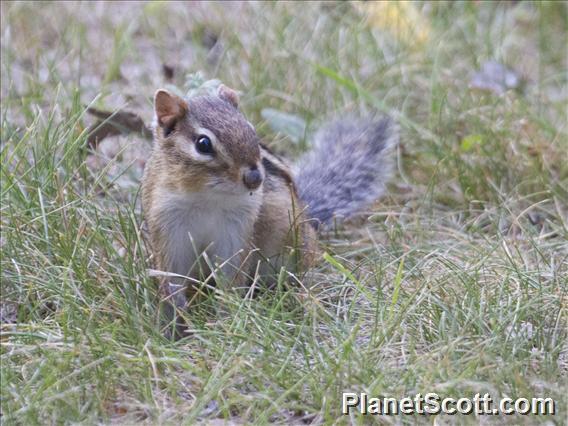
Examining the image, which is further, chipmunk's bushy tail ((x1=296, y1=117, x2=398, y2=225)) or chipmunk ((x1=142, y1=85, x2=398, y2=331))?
chipmunk's bushy tail ((x1=296, y1=117, x2=398, y2=225))

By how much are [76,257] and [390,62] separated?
96.4 inches

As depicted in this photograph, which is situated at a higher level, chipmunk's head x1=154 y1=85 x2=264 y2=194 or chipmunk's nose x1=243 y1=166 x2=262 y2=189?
chipmunk's head x1=154 y1=85 x2=264 y2=194

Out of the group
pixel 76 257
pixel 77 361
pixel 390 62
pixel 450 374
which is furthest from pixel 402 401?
pixel 390 62

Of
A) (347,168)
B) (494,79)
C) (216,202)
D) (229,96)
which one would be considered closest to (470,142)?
(347,168)

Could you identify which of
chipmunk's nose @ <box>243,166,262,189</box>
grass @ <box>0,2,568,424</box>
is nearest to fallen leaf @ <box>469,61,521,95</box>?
grass @ <box>0,2,568,424</box>

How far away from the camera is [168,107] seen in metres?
3.68

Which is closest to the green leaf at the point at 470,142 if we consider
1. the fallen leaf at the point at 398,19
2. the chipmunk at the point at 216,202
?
the chipmunk at the point at 216,202

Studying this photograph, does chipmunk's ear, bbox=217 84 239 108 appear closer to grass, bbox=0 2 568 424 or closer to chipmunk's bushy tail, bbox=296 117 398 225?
grass, bbox=0 2 568 424

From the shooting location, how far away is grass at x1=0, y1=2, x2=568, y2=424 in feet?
9.57

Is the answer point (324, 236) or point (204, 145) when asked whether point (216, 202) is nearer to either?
point (204, 145)

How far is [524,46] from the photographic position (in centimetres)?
624

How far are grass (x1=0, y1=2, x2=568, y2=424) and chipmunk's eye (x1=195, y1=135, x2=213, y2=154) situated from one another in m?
0.44

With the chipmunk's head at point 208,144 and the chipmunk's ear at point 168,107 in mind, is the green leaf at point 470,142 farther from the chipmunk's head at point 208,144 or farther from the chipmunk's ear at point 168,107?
the chipmunk's ear at point 168,107

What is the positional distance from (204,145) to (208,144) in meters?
0.02
